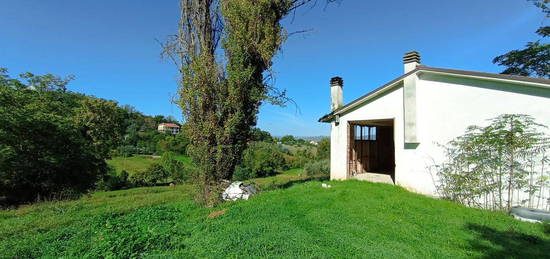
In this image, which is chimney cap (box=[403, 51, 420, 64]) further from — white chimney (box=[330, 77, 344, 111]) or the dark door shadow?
the dark door shadow

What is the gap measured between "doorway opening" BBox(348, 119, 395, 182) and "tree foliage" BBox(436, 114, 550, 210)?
3009 millimetres

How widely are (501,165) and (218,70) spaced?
767 cm

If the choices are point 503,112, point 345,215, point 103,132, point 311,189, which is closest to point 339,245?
point 345,215

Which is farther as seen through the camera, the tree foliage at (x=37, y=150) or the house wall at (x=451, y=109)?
the tree foliage at (x=37, y=150)

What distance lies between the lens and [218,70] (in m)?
6.53

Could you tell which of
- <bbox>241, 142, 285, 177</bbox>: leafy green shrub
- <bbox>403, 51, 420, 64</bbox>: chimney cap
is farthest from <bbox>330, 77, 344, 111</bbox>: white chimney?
<bbox>241, 142, 285, 177</bbox>: leafy green shrub

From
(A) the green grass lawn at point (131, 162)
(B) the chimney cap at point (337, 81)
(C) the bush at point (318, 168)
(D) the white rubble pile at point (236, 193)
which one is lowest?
(A) the green grass lawn at point (131, 162)

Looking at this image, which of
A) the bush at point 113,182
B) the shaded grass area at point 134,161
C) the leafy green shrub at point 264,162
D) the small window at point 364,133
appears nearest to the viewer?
the small window at point 364,133

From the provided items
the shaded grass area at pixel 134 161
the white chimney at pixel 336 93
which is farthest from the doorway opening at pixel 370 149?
the shaded grass area at pixel 134 161

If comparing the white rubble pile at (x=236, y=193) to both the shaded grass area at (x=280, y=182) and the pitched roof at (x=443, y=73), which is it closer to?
the shaded grass area at (x=280, y=182)

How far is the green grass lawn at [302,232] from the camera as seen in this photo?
121 inches

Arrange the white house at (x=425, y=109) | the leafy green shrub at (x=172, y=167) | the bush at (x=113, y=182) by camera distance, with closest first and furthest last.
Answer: the white house at (x=425, y=109) → the bush at (x=113, y=182) → the leafy green shrub at (x=172, y=167)

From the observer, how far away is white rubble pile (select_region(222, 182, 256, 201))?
6488mm

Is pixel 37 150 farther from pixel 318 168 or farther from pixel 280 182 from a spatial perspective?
pixel 318 168
